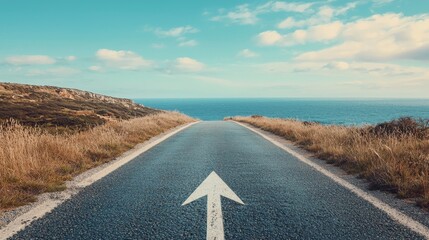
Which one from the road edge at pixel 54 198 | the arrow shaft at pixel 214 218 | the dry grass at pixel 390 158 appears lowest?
the road edge at pixel 54 198

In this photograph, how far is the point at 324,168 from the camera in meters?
7.69

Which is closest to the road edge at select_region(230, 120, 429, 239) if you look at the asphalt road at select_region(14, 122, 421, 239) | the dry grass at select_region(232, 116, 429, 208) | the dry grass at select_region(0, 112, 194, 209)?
the asphalt road at select_region(14, 122, 421, 239)

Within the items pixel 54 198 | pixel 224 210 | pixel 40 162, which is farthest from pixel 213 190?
pixel 40 162

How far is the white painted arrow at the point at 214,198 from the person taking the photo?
3689mm

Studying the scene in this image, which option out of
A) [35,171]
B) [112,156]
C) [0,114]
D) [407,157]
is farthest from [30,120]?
[407,157]

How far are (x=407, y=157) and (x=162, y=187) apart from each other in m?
5.22

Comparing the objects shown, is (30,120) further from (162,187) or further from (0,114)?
(162,187)

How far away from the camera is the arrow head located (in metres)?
5.08

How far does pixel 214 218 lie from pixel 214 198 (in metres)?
0.94

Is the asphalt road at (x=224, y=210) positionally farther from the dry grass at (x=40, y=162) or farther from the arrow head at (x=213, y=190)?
the dry grass at (x=40, y=162)

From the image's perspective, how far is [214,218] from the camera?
4113 mm

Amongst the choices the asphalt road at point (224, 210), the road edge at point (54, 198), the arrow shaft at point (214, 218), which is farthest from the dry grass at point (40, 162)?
the arrow shaft at point (214, 218)

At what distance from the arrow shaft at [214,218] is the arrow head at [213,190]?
130 millimetres

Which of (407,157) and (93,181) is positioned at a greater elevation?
(407,157)
